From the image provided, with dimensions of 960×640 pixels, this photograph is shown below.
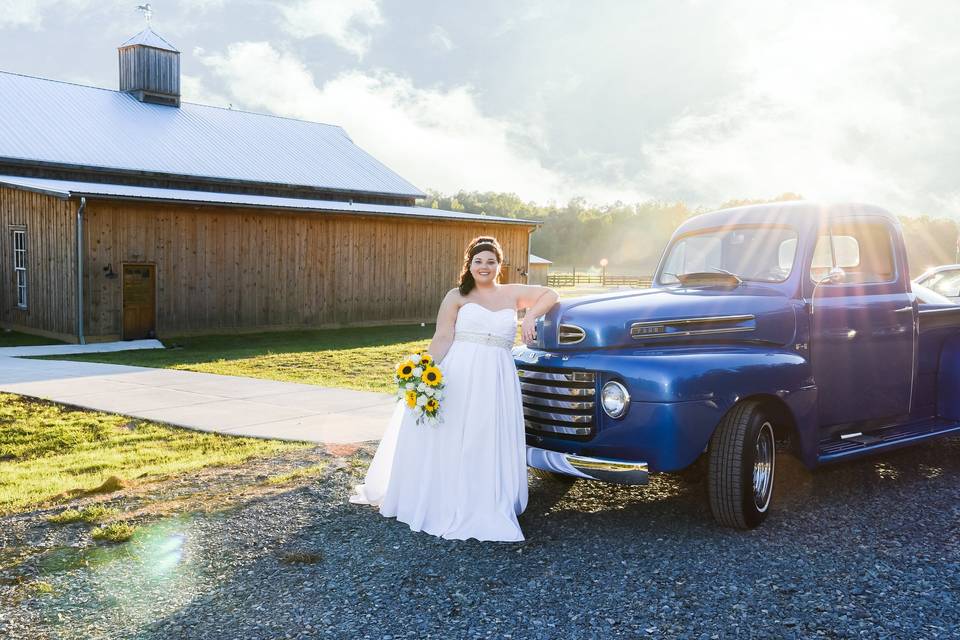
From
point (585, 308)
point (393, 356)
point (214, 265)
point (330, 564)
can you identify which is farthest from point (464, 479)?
point (214, 265)

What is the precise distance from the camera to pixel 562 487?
21.3 feet

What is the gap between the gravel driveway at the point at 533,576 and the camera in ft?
13.0

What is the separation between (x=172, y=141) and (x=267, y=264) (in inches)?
382

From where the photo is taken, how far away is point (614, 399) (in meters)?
5.14

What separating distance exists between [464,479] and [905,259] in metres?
3.98

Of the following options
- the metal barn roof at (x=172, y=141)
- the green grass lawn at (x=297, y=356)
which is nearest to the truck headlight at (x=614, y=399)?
the green grass lawn at (x=297, y=356)

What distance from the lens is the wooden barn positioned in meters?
19.9

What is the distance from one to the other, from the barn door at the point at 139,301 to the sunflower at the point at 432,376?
16786 millimetres

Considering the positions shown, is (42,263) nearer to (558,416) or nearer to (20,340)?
(20,340)

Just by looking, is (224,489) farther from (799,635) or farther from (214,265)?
(214,265)

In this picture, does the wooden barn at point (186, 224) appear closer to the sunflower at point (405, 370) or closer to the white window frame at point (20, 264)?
the white window frame at point (20, 264)

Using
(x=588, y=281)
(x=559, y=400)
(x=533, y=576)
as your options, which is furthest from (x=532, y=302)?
(x=588, y=281)

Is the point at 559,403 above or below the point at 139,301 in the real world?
above

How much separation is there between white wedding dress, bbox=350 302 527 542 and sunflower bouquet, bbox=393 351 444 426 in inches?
3.7
